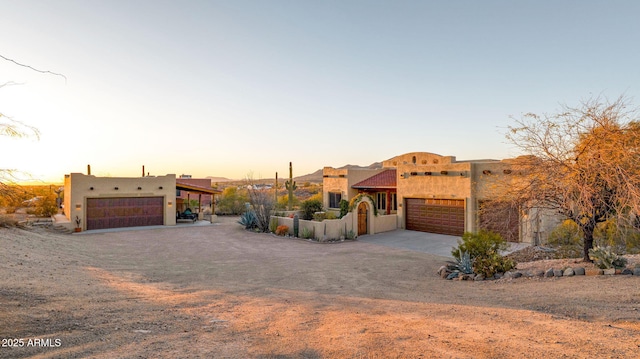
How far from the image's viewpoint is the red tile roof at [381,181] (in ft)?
89.7

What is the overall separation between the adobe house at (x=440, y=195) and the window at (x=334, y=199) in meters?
3.03

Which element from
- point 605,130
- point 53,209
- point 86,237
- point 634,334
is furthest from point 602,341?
point 53,209

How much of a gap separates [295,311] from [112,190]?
23.9 meters

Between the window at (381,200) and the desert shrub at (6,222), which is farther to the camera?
the window at (381,200)

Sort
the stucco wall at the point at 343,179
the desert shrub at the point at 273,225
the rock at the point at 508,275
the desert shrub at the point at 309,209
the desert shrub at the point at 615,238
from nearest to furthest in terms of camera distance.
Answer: the rock at the point at 508,275 → the desert shrub at the point at 615,238 → the desert shrub at the point at 273,225 → the desert shrub at the point at 309,209 → the stucco wall at the point at 343,179

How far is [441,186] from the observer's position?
2253cm

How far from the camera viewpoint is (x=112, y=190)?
84.7 ft

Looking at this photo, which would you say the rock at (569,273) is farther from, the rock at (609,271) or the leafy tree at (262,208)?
the leafy tree at (262,208)

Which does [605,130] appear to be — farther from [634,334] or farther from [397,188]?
[397,188]

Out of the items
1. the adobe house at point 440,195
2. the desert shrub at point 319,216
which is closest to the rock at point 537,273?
the adobe house at point 440,195

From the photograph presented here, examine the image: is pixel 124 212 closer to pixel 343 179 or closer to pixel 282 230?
pixel 282 230

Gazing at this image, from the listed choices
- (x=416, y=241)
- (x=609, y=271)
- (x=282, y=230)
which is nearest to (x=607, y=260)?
(x=609, y=271)

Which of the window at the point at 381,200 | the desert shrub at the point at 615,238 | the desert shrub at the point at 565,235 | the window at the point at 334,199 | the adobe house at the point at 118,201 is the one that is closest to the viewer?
the desert shrub at the point at 615,238

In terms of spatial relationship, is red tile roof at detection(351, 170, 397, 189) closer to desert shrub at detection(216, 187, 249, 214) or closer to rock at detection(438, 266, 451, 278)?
rock at detection(438, 266, 451, 278)
